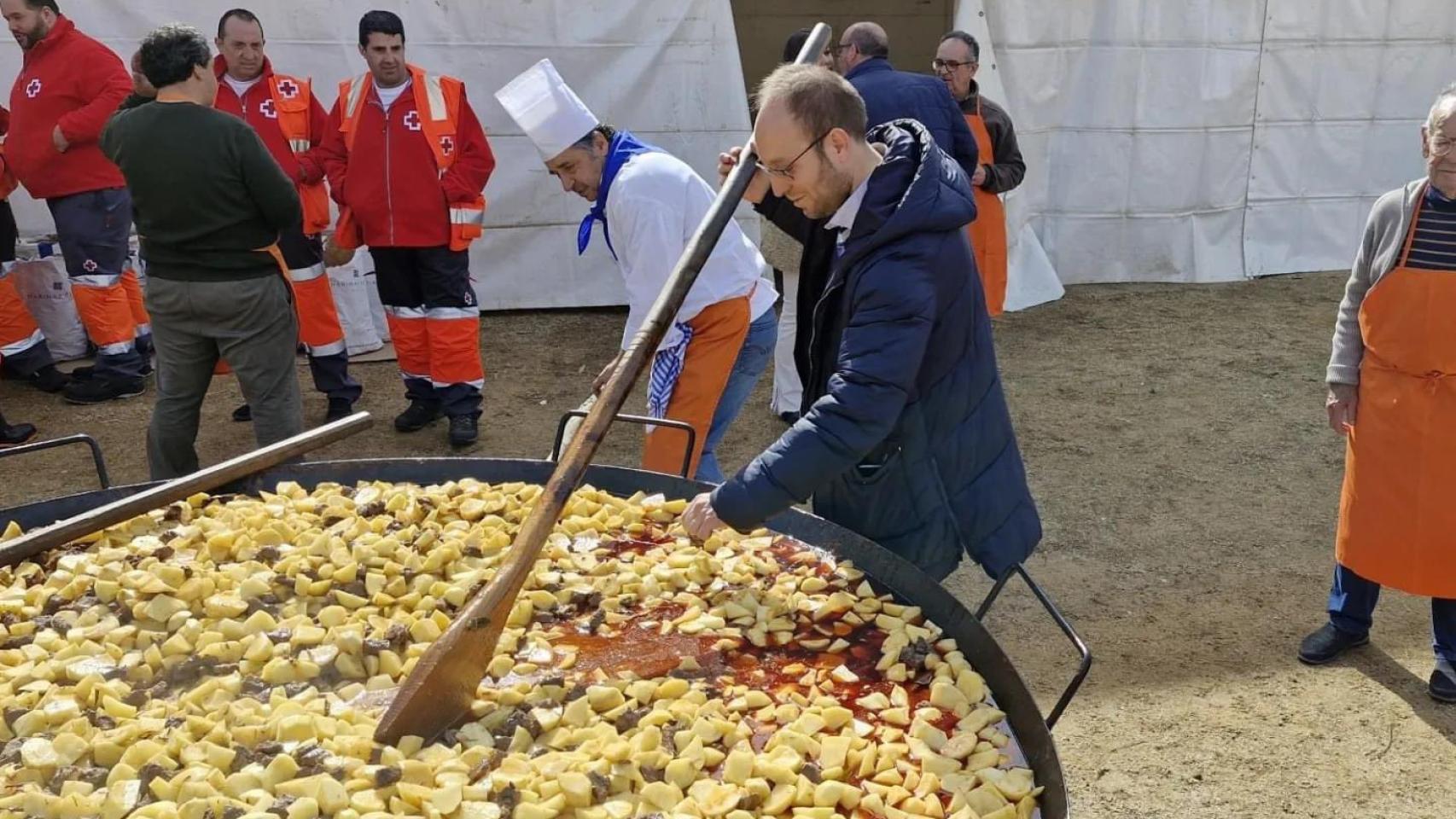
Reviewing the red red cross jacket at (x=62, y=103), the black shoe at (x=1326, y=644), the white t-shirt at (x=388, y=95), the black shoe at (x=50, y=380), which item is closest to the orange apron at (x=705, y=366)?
the black shoe at (x=1326, y=644)

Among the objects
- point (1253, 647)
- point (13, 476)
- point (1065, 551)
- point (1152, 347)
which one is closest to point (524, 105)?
point (1065, 551)

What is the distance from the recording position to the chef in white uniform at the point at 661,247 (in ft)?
9.94

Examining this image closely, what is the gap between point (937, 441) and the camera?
221 cm

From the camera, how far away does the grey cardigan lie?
2967mm

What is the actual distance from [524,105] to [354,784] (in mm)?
2003

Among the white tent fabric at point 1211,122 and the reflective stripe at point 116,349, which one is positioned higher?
the white tent fabric at point 1211,122

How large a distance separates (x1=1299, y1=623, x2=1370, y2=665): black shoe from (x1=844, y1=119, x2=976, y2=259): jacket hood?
78.9 inches

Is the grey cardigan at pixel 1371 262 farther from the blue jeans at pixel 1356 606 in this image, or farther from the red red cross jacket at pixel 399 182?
the red red cross jacket at pixel 399 182

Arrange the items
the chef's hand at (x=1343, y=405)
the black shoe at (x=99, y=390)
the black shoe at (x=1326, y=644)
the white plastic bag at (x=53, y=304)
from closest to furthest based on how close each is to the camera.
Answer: the chef's hand at (x=1343, y=405)
the black shoe at (x=1326, y=644)
the black shoe at (x=99, y=390)
the white plastic bag at (x=53, y=304)

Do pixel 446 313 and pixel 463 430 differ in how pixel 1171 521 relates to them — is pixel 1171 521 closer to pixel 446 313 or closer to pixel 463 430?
pixel 463 430

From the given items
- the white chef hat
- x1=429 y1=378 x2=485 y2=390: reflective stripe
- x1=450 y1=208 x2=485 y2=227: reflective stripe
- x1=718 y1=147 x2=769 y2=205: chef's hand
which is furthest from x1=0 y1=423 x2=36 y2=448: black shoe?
x1=718 y1=147 x2=769 y2=205: chef's hand

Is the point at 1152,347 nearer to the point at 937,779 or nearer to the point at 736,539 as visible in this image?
the point at 736,539

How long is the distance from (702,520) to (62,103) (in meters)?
4.49

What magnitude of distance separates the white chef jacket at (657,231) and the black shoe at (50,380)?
12.0ft
